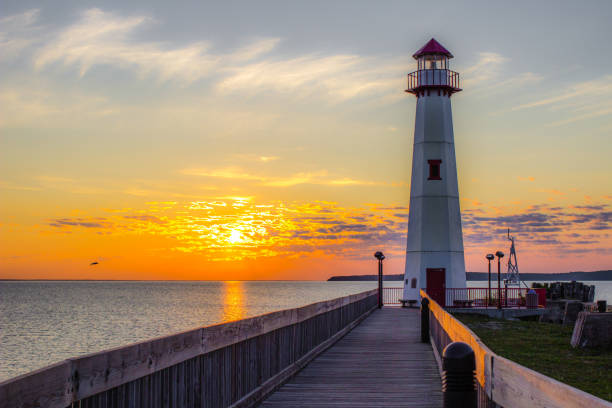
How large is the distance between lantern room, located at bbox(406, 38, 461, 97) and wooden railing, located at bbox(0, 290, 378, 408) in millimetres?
31760

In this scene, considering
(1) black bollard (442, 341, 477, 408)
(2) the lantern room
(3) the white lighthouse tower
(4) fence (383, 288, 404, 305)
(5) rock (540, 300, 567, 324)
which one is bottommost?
(4) fence (383, 288, 404, 305)

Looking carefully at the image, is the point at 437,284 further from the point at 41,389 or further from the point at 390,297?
the point at 390,297

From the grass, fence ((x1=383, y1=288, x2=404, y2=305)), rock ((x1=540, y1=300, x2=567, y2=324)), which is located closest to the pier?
the grass

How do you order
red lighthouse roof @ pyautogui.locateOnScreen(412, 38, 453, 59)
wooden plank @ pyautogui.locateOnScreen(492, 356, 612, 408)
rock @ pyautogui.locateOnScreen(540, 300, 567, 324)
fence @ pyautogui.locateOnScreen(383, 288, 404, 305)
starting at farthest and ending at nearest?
fence @ pyautogui.locateOnScreen(383, 288, 404, 305) → red lighthouse roof @ pyautogui.locateOnScreen(412, 38, 453, 59) → rock @ pyautogui.locateOnScreen(540, 300, 567, 324) → wooden plank @ pyautogui.locateOnScreen(492, 356, 612, 408)

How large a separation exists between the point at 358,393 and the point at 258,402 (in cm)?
205

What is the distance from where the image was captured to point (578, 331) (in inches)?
962

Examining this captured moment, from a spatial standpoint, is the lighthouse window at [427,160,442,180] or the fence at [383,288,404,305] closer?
the lighthouse window at [427,160,442,180]

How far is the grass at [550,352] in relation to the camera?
17906 millimetres

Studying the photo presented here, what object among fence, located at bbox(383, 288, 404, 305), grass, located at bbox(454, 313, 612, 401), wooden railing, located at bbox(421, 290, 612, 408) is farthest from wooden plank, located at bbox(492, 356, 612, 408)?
fence, located at bbox(383, 288, 404, 305)

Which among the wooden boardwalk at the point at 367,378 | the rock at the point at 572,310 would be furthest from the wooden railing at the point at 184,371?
the rock at the point at 572,310

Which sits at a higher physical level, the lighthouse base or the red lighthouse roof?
the red lighthouse roof

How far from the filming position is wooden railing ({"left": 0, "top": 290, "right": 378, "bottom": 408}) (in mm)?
4582

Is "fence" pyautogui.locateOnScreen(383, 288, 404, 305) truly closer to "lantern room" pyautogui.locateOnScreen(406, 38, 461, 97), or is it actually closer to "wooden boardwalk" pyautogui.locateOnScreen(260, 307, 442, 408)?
"lantern room" pyautogui.locateOnScreen(406, 38, 461, 97)

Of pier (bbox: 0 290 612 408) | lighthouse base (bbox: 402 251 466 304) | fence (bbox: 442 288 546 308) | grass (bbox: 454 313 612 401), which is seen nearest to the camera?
pier (bbox: 0 290 612 408)
